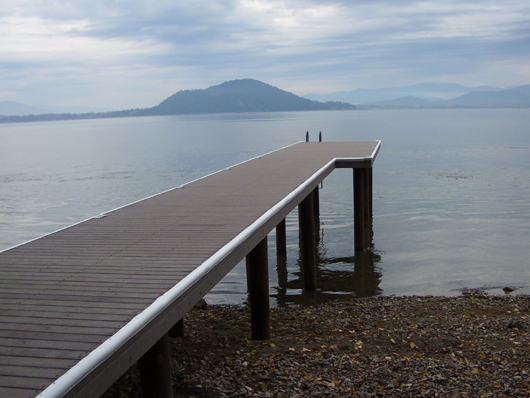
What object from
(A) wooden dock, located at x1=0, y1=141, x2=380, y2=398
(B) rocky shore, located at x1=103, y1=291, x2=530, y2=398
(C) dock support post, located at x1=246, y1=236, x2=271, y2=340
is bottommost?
(B) rocky shore, located at x1=103, y1=291, x2=530, y2=398

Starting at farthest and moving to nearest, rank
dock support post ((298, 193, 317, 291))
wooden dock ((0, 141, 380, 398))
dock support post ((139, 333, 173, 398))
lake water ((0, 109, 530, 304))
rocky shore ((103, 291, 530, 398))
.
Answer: lake water ((0, 109, 530, 304)) → dock support post ((298, 193, 317, 291)) → rocky shore ((103, 291, 530, 398)) → dock support post ((139, 333, 173, 398)) → wooden dock ((0, 141, 380, 398))

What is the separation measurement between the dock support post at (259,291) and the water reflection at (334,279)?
10.4 feet

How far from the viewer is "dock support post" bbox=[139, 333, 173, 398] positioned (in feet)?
15.8

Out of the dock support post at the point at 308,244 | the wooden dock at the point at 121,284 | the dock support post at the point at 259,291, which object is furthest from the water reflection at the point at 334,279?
the dock support post at the point at 259,291

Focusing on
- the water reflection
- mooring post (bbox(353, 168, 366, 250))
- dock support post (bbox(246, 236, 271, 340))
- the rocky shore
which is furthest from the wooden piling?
dock support post (bbox(246, 236, 271, 340))

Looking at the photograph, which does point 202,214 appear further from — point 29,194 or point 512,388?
point 29,194

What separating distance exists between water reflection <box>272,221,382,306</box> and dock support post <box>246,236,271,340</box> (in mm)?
3162

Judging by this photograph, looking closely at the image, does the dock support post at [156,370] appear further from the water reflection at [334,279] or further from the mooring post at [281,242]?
the mooring post at [281,242]

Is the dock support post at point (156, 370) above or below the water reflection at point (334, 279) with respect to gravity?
above

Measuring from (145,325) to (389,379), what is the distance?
10.3 ft

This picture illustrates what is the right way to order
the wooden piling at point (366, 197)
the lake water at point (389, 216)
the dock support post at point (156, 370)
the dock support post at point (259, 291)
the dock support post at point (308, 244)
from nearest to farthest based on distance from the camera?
the dock support post at point (156, 370), the dock support post at point (259, 291), the dock support post at point (308, 244), the lake water at point (389, 216), the wooden piling at point (366, 197)

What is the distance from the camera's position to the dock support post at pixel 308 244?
1100cm

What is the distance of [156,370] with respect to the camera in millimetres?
4863

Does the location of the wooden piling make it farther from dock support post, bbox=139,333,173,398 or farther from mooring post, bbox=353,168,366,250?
dock support post, bbox=139,333,173,398
